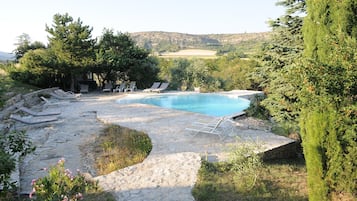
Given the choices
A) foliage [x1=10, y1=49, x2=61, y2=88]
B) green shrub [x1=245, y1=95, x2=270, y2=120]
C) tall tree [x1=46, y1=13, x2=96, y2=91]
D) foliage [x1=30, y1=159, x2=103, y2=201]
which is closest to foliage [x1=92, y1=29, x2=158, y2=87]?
tall tree [x1=46, y1=13, x2=96, y2=91]

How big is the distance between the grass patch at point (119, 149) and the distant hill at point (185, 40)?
52.3 meters

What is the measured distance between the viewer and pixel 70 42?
19328 mm

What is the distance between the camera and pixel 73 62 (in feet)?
64.1

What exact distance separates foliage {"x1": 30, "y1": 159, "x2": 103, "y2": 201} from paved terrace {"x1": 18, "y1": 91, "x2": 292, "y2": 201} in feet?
1.31

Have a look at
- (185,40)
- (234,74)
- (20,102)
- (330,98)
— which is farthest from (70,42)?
(185,40)

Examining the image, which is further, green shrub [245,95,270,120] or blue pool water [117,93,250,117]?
blue pool water [117,93,250,117]

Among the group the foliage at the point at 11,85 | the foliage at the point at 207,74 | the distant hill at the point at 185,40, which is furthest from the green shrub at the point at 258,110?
the distant hill at the point at 185,40

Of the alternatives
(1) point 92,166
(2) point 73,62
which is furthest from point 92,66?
(1) point 92,166

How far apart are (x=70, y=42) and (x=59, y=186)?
16745mm

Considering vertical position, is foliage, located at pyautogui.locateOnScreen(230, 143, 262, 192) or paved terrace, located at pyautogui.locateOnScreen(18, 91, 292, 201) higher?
foliage, located at pyautogui.locateOnScreen(230, 143, 262, 192)

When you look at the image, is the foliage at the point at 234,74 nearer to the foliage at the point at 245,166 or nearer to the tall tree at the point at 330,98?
the foliage at the point at 245,166

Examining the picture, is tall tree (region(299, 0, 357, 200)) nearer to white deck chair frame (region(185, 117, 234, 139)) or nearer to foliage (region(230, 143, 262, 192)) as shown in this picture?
foliage (region(230, 143, 262, 192))

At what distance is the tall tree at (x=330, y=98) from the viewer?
3529 mm

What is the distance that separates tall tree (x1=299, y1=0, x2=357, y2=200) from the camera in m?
3.53
